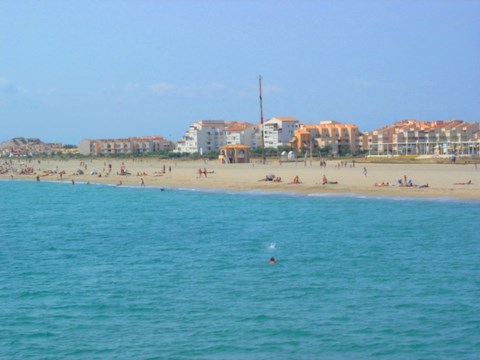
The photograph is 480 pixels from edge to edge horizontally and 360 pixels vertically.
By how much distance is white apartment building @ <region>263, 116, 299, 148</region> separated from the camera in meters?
101

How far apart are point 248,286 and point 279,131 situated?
8530cm

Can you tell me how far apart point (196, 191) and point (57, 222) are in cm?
1642

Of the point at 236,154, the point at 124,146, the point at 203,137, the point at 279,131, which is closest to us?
the point at 236,154

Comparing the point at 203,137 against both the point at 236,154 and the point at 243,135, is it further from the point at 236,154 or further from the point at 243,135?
the point at 236,154

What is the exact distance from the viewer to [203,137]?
355 ft

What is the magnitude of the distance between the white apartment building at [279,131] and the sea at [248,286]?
69.5 m

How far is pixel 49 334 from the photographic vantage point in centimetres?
1328

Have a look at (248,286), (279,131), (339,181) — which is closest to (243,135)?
(279,131)

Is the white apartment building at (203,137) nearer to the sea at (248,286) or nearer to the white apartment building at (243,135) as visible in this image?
the white apartment building at (243,135)

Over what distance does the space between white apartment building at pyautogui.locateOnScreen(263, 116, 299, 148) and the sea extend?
69462 millimetres

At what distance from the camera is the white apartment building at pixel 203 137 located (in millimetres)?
107438

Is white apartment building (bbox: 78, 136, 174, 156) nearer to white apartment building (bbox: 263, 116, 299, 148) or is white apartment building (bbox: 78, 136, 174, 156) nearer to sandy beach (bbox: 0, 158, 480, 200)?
white apartment building (bbox: 263, 116, 299, 148)

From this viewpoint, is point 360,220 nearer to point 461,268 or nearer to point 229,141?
point 461,268

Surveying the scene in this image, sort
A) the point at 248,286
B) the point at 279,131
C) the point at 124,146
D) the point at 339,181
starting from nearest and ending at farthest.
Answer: the point at 248,286 → the point at 339,181 → the point at 279,131 → the point at 124,146
